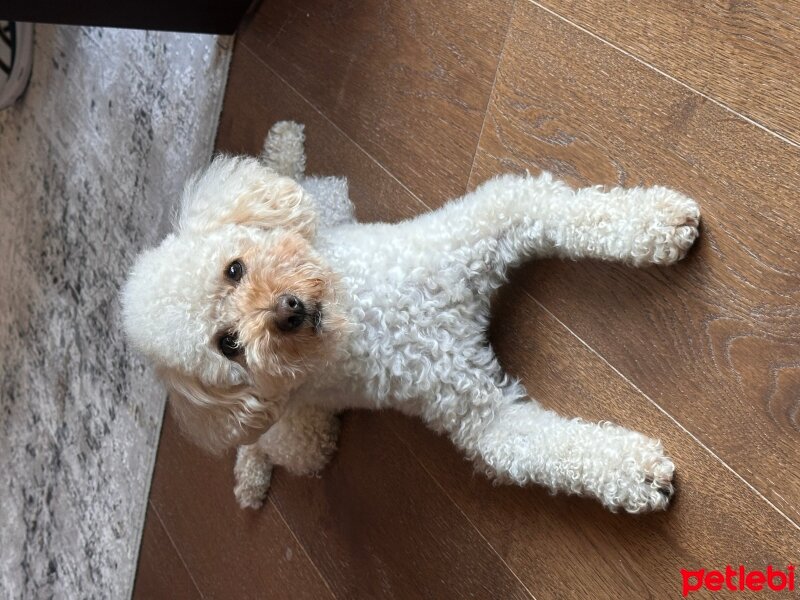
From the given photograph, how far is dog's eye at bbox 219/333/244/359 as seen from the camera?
101 cm

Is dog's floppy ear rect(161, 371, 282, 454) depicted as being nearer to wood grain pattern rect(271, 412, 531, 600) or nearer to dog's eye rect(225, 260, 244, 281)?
dog's eye rect(225, 260, 244, 281)

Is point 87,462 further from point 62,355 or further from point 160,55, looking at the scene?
point 160,55

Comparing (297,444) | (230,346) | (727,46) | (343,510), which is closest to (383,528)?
(343,510)

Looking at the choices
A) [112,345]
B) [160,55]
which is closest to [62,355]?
[112,345]

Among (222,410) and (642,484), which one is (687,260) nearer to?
(642,484)

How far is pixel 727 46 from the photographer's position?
957 millimetres

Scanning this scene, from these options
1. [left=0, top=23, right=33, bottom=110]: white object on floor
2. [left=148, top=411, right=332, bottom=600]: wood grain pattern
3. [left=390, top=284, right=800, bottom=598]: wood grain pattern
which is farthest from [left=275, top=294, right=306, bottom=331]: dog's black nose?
[left=0, top=23, right=33, bottom=110]: white object on floor

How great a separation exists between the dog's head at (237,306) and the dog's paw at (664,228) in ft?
1.40

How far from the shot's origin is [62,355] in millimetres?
1933

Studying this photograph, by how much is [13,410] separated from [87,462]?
1.19 feet

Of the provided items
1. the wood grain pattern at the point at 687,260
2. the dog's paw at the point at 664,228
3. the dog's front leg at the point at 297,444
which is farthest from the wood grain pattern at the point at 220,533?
the dog's paw at the point at 664,228

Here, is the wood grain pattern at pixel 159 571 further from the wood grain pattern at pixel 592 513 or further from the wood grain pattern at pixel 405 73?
the wood grain pattern at pixel 405 73

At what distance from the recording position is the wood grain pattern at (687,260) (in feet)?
3.04

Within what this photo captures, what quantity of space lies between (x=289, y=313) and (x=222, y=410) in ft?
0.66
